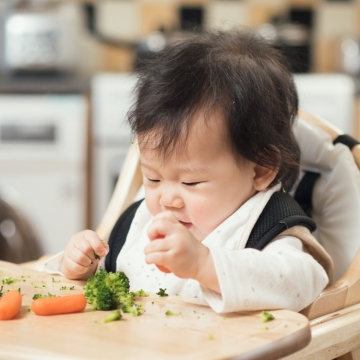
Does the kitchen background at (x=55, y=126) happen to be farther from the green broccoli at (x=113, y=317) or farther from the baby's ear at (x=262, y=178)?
the green broccoli at (x=113, y=317)

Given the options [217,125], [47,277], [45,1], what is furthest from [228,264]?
[45,1]

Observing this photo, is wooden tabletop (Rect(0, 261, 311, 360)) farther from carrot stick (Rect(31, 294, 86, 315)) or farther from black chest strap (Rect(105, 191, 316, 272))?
black chest strap (Rect(105, 191, 316, 272))

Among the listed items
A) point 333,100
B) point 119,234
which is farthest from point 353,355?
point 333,100

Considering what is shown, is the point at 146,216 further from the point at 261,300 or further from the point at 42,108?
the point at 42,108

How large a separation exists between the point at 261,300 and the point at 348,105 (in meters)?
1.97

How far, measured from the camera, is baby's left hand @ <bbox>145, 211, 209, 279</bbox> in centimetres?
83

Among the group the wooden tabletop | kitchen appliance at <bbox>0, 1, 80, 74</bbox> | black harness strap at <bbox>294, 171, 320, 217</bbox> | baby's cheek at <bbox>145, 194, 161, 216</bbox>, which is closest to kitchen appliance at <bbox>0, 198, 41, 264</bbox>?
kitchen appliance at <bbox>0, 1, 80, 74</bbox>

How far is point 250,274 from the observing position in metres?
0.88

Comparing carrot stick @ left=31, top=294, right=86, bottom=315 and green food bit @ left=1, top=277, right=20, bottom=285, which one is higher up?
carrot stick @ left=31, top=294, right=86, bottom=315

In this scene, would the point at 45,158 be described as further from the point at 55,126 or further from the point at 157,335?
the point at 157,335

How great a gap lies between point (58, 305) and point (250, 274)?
23cm

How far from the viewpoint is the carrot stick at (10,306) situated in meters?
0.84

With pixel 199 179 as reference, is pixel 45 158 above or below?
below

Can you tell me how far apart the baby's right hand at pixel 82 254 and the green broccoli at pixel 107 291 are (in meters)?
0.06
